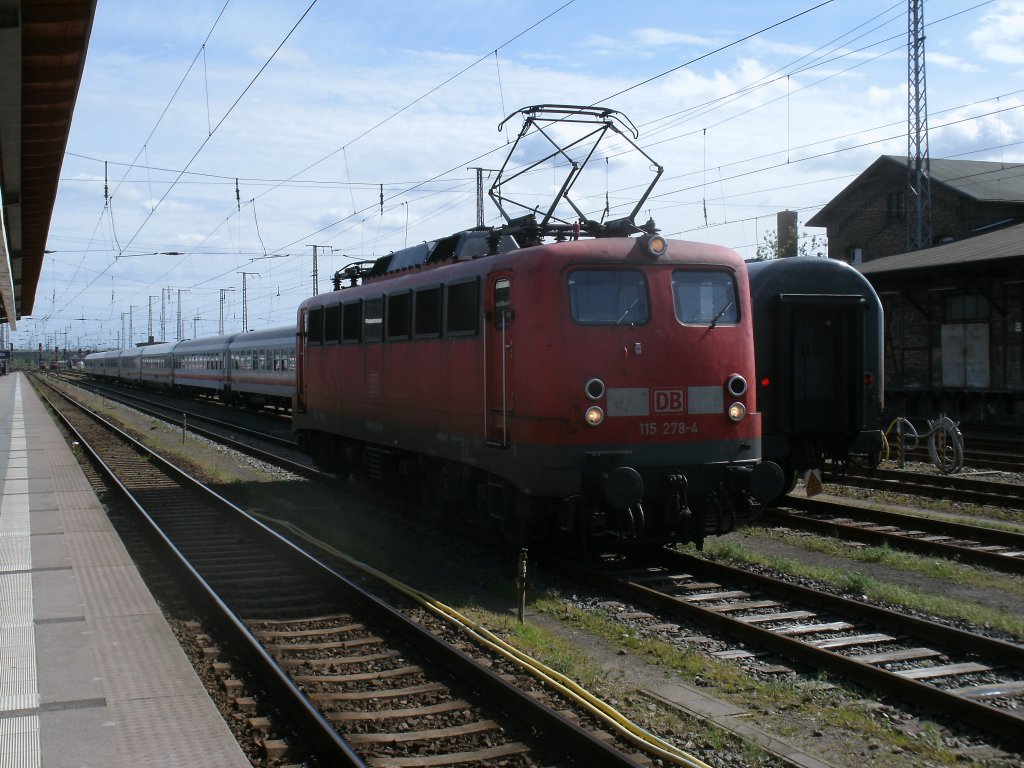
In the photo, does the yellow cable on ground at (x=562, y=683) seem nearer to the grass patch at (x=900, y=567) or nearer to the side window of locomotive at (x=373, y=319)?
the grass patch at (x=900, y=567)

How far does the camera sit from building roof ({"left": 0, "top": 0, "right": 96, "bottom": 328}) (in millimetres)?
9852

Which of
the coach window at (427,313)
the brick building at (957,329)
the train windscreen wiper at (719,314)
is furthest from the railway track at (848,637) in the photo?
the brick building at (957,329)

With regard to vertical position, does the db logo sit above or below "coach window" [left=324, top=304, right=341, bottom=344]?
below

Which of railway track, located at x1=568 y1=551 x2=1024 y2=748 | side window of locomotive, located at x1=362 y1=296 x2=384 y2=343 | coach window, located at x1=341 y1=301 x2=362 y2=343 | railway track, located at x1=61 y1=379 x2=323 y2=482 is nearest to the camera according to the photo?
railway track, located at x1=568 y1=551 x2=1024 y2=748

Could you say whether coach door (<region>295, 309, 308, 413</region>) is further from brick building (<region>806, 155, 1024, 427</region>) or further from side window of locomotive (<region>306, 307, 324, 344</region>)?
brick building (<region>806, 155, 1024, 427</region>)

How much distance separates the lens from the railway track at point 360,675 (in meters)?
5.43

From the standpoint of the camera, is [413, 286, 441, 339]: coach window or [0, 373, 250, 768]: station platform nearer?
[0, 373, 250, 768]: station platform

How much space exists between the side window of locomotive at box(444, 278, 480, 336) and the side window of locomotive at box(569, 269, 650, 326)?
1415mm

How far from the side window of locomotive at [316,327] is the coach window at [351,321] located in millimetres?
1186

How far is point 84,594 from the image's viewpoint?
29.1 ft

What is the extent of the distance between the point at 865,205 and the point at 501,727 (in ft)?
152

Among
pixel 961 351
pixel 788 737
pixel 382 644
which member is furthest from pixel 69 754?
pixel 961 351

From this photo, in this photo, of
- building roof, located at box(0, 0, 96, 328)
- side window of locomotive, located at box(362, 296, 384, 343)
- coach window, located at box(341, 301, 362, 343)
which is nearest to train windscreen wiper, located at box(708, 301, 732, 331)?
side window of locomotive, located at box(362, 296, 384, 343)

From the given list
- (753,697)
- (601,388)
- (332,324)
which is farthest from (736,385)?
(332,324)
